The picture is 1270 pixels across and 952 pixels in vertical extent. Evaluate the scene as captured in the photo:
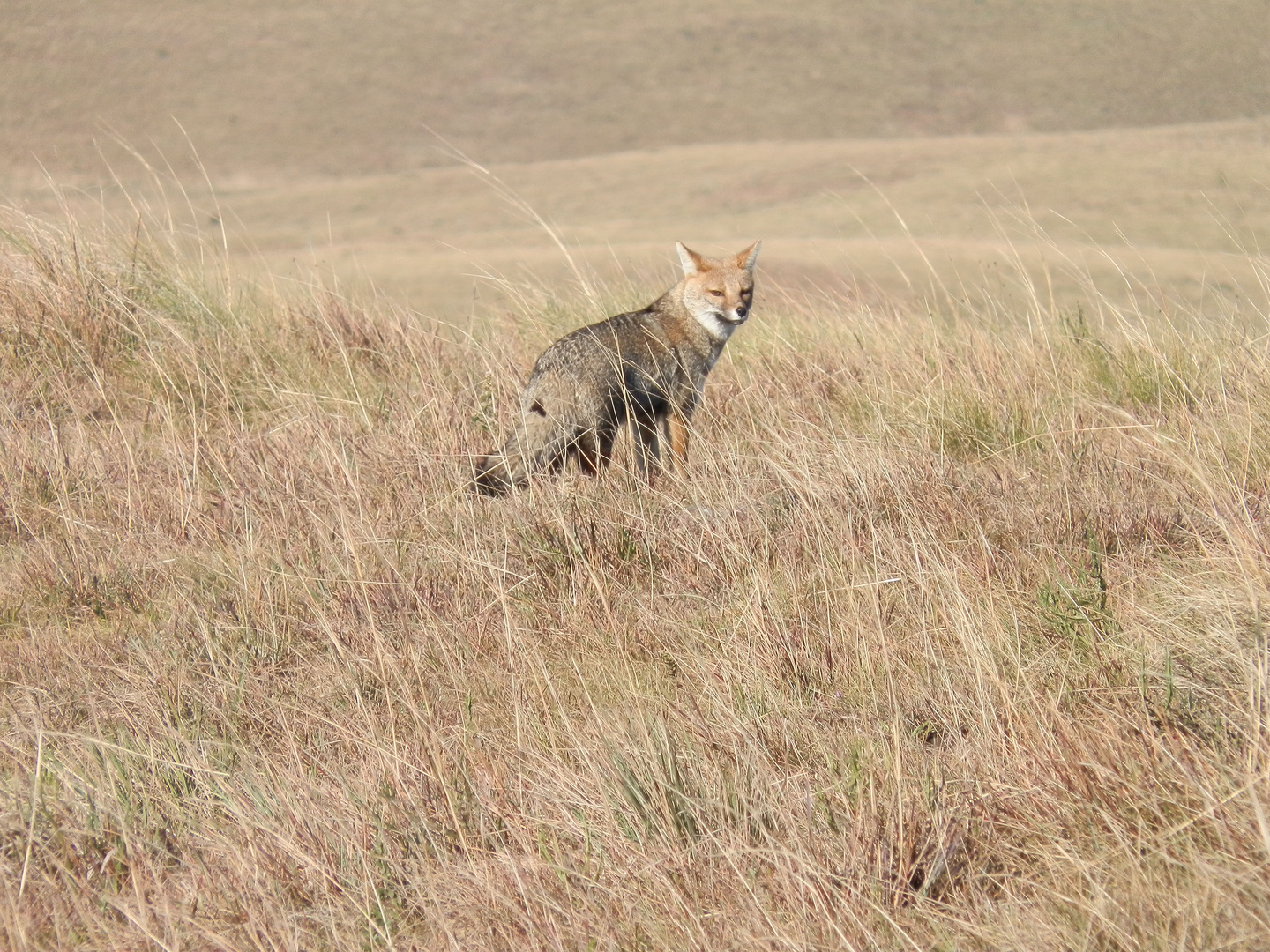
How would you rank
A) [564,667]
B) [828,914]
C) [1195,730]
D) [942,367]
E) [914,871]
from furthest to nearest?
[942,367], [564,667], [1195,730], [914,871], [828,914]

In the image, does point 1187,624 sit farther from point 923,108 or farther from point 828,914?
point 923,108

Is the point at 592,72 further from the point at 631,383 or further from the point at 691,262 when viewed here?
the point at 631,383

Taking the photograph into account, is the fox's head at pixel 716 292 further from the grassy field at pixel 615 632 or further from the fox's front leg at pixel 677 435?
the fox's front leg at pixel 677 435

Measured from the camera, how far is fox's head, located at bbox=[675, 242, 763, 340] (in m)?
5.39

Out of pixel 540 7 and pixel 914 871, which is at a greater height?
pixel 540 7

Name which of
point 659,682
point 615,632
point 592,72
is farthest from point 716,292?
point 592,72

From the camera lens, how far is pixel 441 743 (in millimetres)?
2311

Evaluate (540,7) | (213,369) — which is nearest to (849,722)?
(213,369)

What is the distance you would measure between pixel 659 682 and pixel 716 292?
10.1 feet

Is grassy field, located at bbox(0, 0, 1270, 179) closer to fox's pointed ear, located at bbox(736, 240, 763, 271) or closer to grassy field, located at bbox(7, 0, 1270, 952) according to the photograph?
grassy field, located at bbox(7, 0, 1270, 952)

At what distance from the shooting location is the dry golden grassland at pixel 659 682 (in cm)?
191

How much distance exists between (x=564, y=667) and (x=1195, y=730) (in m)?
1.32

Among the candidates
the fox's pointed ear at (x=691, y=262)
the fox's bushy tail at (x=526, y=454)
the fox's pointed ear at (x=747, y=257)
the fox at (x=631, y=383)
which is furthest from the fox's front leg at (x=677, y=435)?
the fox's pointed ear at (x=747, y=257)

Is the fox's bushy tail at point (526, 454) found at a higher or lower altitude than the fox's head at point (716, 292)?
lower
